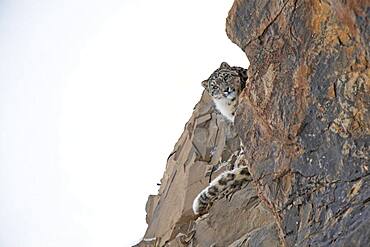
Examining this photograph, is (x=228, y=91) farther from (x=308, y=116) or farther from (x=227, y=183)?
(x=308, y=116)

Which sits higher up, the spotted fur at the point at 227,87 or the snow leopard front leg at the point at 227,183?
the spotted fur at the point at 227,87

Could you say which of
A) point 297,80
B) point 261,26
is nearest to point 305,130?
point 297,80

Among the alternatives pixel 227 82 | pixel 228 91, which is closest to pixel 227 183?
pixel 228 91

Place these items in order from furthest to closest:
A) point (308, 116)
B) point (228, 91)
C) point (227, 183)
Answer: point (228, 91) < point (227, 183) < point (308, 116)

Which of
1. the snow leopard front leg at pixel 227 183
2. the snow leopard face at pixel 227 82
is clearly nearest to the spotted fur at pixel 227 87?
the snow leopard face at pixel 227 82

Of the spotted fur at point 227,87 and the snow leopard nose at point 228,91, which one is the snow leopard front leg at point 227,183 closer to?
the spotted fur at point 227,87

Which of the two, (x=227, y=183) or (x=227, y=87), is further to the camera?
(x=227, y=87)

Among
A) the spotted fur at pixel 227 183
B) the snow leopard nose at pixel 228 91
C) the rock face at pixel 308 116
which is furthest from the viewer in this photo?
the snow leopard nose at pixel 228 91

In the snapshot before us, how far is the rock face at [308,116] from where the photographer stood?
4020 millimetres

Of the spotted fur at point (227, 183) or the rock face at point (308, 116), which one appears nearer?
the rock face at point (308, 116)

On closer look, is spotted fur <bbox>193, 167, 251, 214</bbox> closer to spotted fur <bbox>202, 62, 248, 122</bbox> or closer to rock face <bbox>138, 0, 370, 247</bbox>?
rock face <bbox>138, 0, 370, 247</bbox>

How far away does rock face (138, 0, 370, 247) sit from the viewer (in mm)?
4020

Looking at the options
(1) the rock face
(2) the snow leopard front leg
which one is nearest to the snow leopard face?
(2) the snow leopard front leg

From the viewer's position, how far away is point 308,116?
454cm
